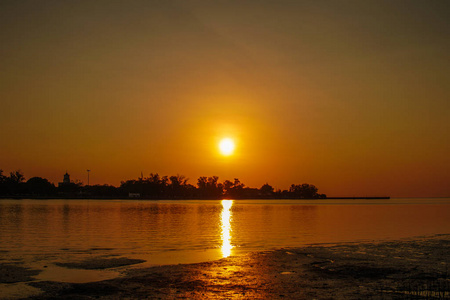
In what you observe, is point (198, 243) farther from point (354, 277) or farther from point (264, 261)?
point (354, 277)

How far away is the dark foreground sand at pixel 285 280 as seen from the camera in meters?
19.7

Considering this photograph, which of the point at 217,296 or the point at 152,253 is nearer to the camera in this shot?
the point at 217,296

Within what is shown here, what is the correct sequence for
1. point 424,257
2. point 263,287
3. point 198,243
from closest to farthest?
point 263,287, point 424,257, point 198,243

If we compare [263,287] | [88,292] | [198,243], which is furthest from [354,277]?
[198,243]

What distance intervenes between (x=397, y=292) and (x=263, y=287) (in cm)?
648

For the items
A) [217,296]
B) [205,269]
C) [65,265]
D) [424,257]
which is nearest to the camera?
[217,296]

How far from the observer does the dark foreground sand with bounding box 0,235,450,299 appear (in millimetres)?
19722

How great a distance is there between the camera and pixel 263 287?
21531mm

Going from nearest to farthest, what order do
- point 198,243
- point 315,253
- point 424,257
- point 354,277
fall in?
point 354,277 → point 424,257 → point 315,253 → point 198,243

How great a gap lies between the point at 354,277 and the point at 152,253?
18.3 metres

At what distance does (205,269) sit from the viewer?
87.8ft

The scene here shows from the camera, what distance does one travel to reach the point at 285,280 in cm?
2317

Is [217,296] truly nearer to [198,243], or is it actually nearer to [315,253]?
[315,253]

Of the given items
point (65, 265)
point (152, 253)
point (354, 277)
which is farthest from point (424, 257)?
point (65, 265)
